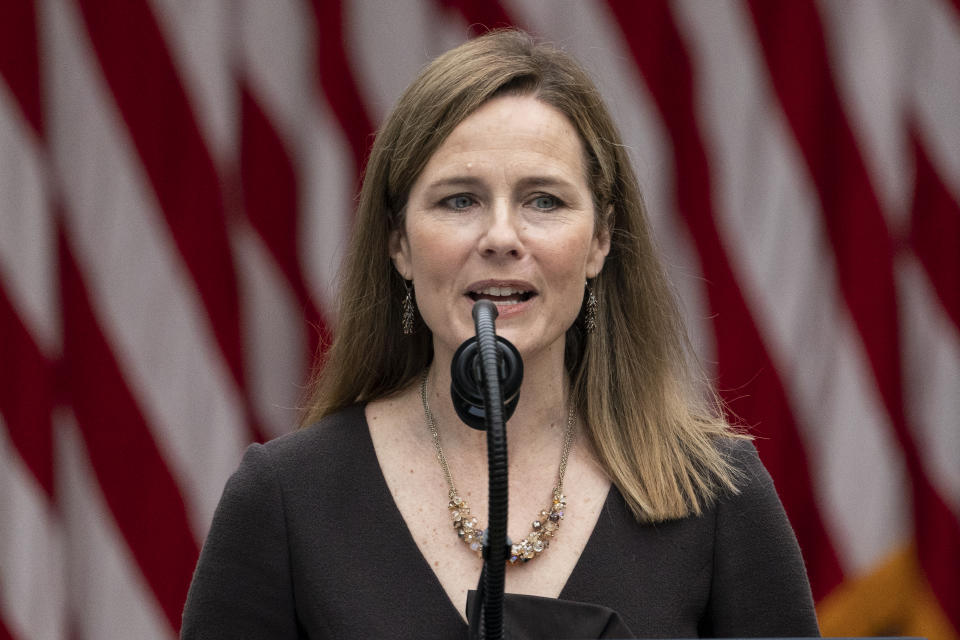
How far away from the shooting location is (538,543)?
1.91 m

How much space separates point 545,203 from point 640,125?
59.7 inches

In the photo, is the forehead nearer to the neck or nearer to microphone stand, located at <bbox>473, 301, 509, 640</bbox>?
the neck

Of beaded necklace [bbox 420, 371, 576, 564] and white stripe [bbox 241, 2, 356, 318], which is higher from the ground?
white stripe [bbox 241, 2, 356, 318]

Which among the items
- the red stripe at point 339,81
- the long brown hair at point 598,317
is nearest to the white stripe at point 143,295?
the red stripe at point 339,81

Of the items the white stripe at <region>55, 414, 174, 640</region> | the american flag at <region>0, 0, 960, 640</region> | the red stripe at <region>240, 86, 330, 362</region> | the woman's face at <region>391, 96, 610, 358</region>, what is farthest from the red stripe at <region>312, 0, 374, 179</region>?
the woman's face at <region>391, 96, 610, 358</region>

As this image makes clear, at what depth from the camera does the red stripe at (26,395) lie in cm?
316

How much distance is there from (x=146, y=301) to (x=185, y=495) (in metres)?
0.50

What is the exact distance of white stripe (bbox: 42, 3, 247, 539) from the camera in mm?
3201

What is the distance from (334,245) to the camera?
327 cm

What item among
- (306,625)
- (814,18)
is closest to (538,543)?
(306,625)

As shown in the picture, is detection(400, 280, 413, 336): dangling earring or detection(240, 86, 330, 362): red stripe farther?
detection(240, 86, 330, 362): red stripe

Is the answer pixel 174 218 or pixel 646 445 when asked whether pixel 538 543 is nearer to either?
pixel 646 445

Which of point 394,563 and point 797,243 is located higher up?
point 797,243

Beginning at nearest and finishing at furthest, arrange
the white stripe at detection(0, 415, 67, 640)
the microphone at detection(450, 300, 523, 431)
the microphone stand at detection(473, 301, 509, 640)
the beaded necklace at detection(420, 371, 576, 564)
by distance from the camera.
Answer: the microphone stand at detection(473, 301, 509, 640) < the microphone at detection(450, 300, 523, 431) < the beaded necklace at detection(420, 371, 576, 564) < the white stripe at detection(0, 415, 67, 640)
